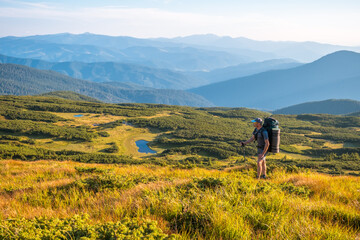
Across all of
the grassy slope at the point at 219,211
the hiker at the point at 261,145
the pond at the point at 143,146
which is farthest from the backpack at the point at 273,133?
the pond at the point at 143,146

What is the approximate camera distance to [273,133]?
11.6 m

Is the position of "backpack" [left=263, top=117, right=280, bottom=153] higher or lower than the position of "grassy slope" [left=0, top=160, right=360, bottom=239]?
higher

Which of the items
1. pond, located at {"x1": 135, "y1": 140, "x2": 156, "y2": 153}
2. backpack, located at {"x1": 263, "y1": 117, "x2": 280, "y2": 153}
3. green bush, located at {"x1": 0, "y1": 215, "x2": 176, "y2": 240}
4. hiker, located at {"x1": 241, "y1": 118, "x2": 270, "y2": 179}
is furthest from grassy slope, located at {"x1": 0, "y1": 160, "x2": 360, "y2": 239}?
pond, located at {"x1": 135, "y1": 140, "x2": 156, "y2": 153}

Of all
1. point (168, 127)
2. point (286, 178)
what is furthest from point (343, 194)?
point (168, 127)

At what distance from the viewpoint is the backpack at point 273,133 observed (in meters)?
11.5

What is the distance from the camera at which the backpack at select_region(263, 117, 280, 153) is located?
1150cm

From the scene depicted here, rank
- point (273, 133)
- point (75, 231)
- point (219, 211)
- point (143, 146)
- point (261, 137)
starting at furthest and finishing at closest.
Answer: point (143, 146)
point (261, 137)
point (273, 133)
point (219, 211)
point (75, 231)

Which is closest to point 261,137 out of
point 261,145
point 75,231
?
point 261,145

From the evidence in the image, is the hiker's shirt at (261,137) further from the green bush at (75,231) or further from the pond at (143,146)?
the pond at (143,146)

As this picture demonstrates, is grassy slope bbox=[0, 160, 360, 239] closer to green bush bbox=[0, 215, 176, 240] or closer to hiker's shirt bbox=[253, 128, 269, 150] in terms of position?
green bush bbox=[0, 215, 176, 240]

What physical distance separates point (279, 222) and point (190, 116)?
165874mm

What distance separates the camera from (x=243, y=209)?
5.45 meters

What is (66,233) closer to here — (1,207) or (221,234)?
(221,234)

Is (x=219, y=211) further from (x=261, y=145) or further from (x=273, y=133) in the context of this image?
(x=273, y=133)
